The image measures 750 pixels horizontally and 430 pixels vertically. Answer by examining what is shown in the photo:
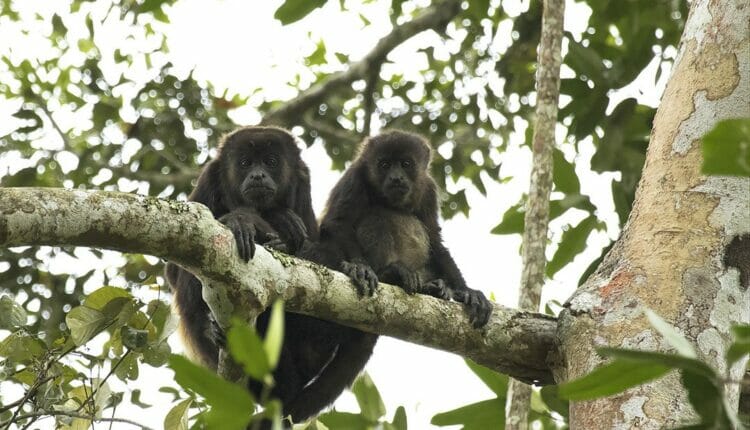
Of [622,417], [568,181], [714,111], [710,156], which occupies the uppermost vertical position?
[568,181]

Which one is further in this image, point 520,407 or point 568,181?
point 568,181

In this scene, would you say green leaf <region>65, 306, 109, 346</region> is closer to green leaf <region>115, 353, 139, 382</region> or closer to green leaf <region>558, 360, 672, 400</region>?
green leaf <region>115, 353, 139, 382</region>

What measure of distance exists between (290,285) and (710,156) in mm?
2248

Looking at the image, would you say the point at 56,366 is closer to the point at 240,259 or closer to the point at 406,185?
the point at 240,259

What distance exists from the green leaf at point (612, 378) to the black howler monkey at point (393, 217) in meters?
3.14

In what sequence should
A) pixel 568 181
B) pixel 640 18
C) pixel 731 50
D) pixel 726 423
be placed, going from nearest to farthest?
1. pixel 726 423
2. pixel 731 50
3. pixel 568 181
4. pixel 640 18

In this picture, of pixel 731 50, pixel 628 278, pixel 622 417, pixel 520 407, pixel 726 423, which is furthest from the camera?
pixel 520 407

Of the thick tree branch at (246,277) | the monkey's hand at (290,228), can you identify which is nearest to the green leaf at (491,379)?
the thick tree branch at (246,277)

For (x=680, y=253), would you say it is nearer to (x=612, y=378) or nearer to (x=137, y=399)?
(x=612, y=378)

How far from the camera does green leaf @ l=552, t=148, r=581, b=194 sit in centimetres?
473

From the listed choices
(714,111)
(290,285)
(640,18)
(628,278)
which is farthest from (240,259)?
(640,18)

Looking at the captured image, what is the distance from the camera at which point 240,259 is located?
117 inches

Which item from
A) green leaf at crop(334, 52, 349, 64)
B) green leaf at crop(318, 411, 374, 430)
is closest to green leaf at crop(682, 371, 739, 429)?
green leaf at crop(318, 411, 374, 430)

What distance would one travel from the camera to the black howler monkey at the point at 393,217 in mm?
4777
